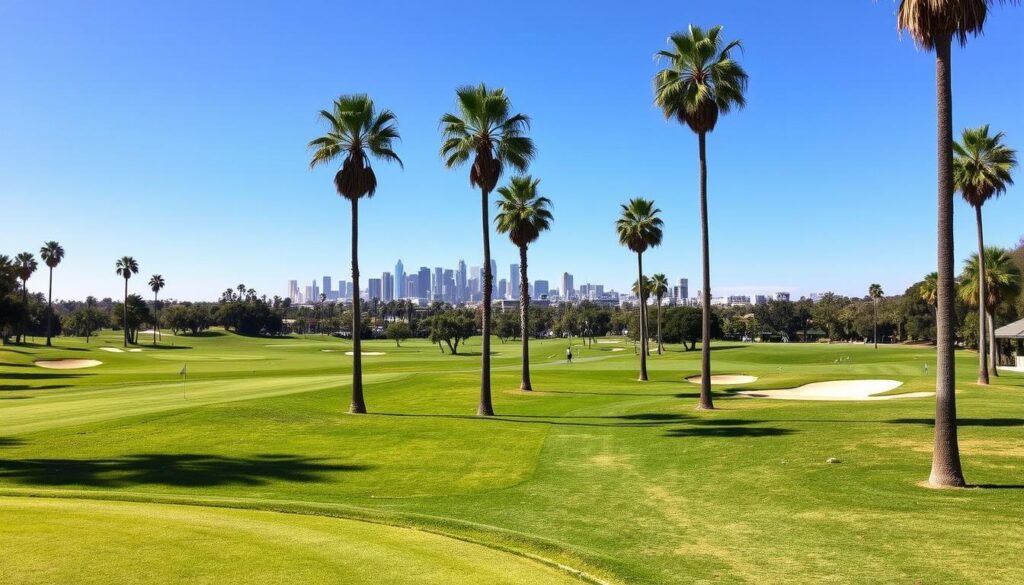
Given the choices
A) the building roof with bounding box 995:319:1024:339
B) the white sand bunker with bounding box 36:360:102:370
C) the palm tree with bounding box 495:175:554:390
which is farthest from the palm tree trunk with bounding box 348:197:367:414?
the white sand bunker with bounding box 36:360:102:370

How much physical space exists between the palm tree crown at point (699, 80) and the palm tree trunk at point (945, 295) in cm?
1210

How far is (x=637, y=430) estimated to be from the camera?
931 inches

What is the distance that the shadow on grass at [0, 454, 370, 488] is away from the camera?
52.2 ft

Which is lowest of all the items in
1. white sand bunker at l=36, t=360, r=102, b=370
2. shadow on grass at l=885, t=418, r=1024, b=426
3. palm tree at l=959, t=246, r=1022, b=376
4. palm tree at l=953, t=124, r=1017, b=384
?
white sand bunker at l=36, t=360, r=102, b=370

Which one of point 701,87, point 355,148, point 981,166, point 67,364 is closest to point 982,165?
point 981,166

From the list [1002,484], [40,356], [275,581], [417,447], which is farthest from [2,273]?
[1002,484]

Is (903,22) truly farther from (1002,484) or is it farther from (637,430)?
(637,430)

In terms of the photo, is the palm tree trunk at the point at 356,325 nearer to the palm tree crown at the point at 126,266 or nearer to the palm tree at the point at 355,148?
the palm tree at the point at 355,148

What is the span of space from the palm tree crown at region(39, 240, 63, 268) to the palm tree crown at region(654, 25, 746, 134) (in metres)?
131

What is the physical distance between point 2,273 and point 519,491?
232ft

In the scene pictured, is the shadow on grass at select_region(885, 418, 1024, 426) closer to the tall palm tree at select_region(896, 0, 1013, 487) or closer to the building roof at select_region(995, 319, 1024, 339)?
the tall palm tree at select_region(896, 0, 1013, 487)

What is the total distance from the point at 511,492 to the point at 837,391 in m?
33.4

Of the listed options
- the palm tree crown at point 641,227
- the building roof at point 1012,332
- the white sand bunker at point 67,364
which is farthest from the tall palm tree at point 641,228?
the white sand bunker at point 67,364

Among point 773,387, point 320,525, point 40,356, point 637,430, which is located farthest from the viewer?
point 40,356
